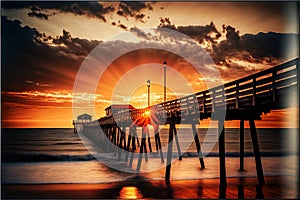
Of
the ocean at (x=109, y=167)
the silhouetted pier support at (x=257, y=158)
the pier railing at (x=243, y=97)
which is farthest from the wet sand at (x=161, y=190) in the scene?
the pier railing at (x=243, y=97)

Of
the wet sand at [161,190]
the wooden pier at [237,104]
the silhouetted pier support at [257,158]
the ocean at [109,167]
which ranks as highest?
the wooden pier at [237,104]

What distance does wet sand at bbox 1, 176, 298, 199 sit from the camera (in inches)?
433

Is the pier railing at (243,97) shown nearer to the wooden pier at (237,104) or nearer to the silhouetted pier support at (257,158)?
the wooden pier at (237,104)

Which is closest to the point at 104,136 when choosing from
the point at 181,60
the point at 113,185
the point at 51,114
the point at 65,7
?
the point at 51,114

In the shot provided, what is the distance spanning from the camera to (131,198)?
1089cm

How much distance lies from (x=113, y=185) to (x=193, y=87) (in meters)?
9.70

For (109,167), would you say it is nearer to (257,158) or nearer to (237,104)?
(257,158)

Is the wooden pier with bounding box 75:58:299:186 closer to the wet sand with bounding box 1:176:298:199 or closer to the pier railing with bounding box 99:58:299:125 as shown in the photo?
the pier railing with bounding box 99:58:299:125

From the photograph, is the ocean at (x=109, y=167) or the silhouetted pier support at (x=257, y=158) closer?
the silhouetted pier support at (x=257, y=158)

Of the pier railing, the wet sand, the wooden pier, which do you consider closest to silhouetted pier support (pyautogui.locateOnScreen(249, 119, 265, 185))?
the wooden pier

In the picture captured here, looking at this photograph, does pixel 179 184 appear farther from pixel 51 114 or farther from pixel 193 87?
pixel 51 114

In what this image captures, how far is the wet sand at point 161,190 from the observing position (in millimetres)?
11000

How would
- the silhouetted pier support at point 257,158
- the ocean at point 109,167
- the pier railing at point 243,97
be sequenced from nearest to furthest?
the pier railing at point 243,97 → the silhouetted pier support at point 257,158 → the ocean at point 109,167

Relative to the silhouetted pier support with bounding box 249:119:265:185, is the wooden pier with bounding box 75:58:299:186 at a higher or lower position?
higher
